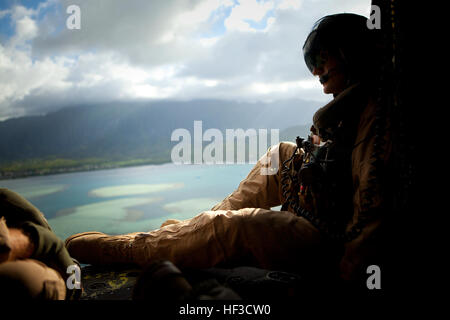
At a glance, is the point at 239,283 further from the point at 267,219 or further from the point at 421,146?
the point at 421,146

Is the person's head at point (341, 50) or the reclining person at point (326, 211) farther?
the person's head at point (341, 50)

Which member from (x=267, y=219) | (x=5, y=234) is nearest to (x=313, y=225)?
(x=267, y=219)

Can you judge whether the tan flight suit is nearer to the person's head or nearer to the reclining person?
the reclining person

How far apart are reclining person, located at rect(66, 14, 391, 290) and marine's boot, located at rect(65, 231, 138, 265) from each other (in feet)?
0.25

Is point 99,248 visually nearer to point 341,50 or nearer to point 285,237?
point 285,237

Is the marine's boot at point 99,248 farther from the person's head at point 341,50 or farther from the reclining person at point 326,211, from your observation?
the person's head at point 341,50

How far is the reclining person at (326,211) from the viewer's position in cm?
96

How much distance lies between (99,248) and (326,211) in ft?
4.02

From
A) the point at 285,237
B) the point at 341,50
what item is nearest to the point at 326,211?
the point at 285,237

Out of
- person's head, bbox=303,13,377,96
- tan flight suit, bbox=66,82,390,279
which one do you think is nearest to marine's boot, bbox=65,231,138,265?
tan flight suit, bbox=66,82,390,279

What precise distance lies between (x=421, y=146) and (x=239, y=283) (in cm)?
91

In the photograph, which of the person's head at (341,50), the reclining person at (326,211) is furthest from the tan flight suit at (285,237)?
the person's head at (341,50)

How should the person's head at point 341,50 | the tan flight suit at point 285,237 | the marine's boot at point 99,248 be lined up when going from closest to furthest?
the tan flight suit at point 285,237 < the person's head at point 341,50 < the marine's boot at point 99,248

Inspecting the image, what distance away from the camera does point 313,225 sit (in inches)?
44.2
